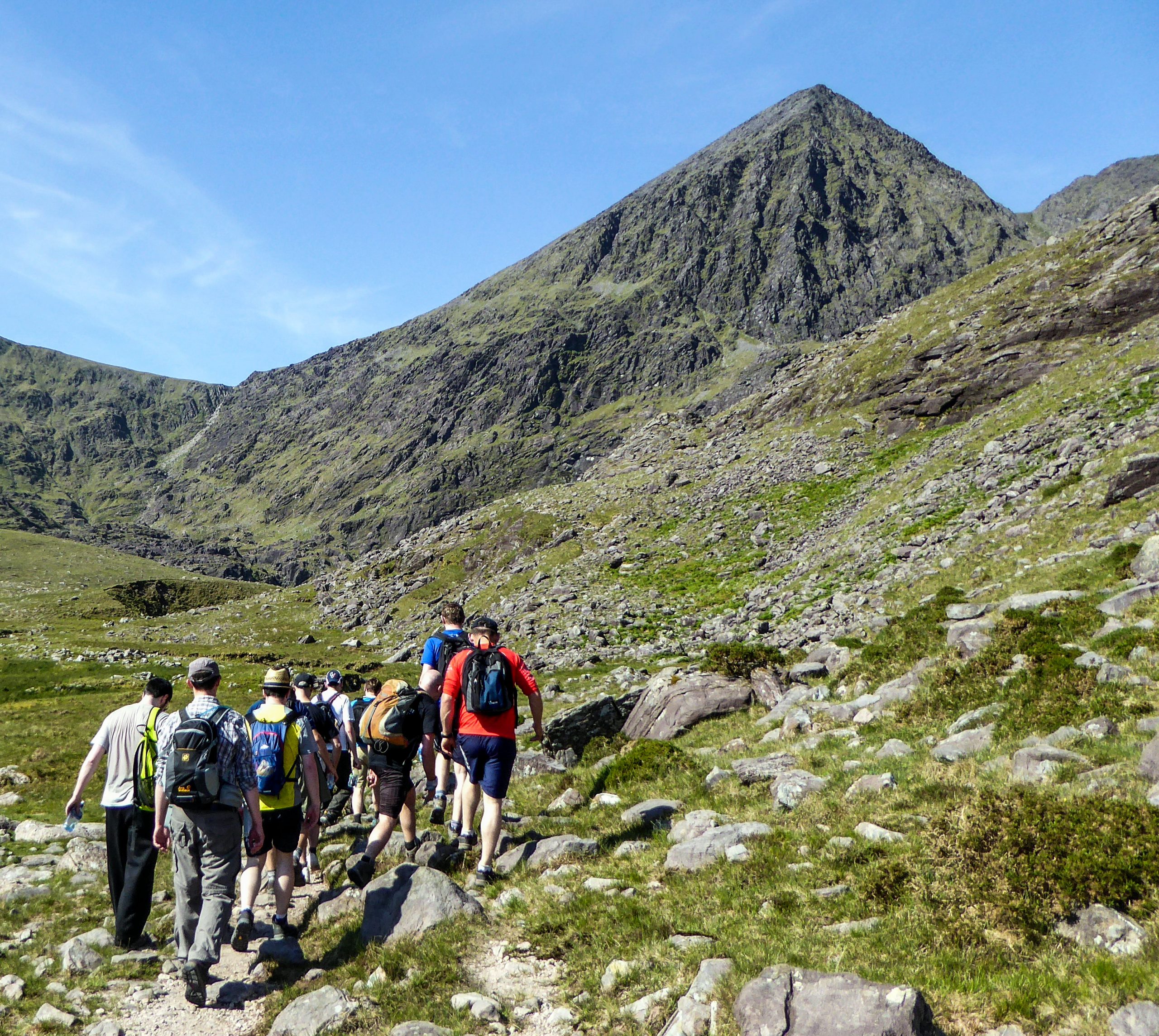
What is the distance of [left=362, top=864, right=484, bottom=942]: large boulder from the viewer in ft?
29.1

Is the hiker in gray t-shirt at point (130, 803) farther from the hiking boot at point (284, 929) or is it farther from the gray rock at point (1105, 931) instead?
the gray rock at point (1105, 931)

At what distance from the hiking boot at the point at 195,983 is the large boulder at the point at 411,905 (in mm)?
1862

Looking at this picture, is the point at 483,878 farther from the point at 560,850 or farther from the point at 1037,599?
the point at 1037,599

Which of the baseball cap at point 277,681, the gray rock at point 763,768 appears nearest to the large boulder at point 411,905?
the baseball cap at point 277,681

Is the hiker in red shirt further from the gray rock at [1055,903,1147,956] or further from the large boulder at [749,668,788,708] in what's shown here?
the large boulder at [749,668,788,708]

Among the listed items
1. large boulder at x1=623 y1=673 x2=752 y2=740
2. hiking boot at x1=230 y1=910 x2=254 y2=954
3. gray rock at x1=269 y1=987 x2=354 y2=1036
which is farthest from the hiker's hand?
large boulder at x1=623 y1=673 x2=752 y2=740

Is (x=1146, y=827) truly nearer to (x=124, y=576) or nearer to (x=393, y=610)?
(x=393, y=610)

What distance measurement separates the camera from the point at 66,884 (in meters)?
13.4

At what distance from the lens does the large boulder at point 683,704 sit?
18.4 m

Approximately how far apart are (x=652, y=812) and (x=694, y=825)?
4.43 ft

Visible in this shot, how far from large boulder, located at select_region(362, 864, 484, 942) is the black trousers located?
3591 millimetres

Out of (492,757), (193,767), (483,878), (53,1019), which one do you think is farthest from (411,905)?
(53,1019)

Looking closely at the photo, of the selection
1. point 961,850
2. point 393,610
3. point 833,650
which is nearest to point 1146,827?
point 961,850

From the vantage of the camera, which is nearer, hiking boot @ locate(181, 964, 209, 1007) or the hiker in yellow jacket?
hiking boot @ locate(181, 964, 209, 1007)
